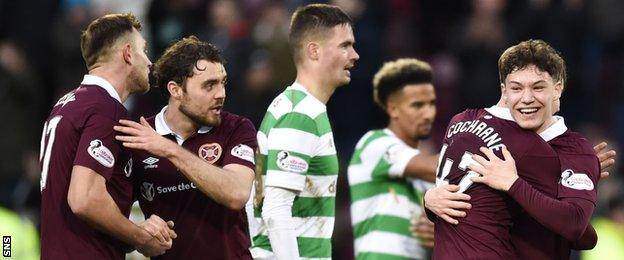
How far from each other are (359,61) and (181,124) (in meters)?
6.93

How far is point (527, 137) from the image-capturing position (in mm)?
6773

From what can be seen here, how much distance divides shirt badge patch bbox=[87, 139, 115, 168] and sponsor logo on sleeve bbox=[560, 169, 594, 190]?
257 cm

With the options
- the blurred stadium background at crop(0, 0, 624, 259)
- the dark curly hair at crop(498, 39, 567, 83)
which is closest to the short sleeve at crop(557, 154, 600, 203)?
the dark curly hair at crop(498, 39, 567, 83)

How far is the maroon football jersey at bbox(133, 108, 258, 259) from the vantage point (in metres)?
7.23

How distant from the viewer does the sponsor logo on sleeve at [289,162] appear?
7.57 meters

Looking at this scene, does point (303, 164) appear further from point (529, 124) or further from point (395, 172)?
point (529, 124)

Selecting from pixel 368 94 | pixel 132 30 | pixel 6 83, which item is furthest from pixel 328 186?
pixel 6 83

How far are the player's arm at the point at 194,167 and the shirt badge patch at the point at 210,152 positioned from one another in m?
0.22

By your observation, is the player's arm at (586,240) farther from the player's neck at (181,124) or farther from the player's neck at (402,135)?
the player's neck at (181,124)

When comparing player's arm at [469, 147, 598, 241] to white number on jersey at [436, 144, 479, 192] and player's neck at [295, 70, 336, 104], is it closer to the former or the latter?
white number on jersey at [436, 144, 479, 192]

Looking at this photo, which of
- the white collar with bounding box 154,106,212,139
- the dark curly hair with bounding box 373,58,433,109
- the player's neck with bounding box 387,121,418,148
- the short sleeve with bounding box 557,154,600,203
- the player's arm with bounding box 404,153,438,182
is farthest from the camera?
the dark curly hair with bounding box 373,58,433,109

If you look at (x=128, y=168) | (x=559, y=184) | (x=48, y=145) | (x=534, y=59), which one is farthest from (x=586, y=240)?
(x=48, y=145)

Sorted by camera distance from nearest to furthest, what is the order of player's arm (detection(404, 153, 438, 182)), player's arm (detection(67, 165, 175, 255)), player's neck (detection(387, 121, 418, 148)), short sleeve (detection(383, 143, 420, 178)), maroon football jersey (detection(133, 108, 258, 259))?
player's arm (detection(67, 165, 175, 255)), maroon football jersey (detection(133, 108, 258, 259)), player's arm (detection(404, 153, 438, 182)), short sleeve (detection(383, 143, 420, 178)), player's neck (detection(387, 121, 418, 148))

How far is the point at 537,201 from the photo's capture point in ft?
21.5
